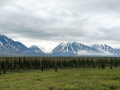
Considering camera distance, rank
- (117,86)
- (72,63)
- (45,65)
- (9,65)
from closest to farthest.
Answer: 1. (117,86)
2. (9,65)
3. (45,65)
4. (72,63)

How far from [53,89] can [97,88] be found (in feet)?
32.0

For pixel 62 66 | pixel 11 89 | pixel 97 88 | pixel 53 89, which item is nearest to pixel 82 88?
pixel 97 88

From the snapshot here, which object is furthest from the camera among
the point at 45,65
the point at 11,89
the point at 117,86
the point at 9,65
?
the point at 45,65

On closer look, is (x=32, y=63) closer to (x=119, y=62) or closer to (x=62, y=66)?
(x=62, y=66)

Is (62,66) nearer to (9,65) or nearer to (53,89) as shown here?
(9,65)

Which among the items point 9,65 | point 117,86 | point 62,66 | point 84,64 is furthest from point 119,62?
point 117,86

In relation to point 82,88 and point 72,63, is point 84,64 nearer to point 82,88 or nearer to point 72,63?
point 72,63

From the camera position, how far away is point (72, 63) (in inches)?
7165

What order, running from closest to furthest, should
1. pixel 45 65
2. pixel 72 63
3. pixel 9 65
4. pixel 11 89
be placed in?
pixel 11 89, pixel 9 65, pixel 45 65, pixel 72 63

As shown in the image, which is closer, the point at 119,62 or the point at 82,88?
the point at 82,88

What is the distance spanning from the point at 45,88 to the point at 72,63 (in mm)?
144429

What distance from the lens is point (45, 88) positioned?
127ft

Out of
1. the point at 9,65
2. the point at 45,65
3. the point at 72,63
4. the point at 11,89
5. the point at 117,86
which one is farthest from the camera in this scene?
the point at 72,63

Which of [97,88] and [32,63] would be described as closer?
[97,88]
